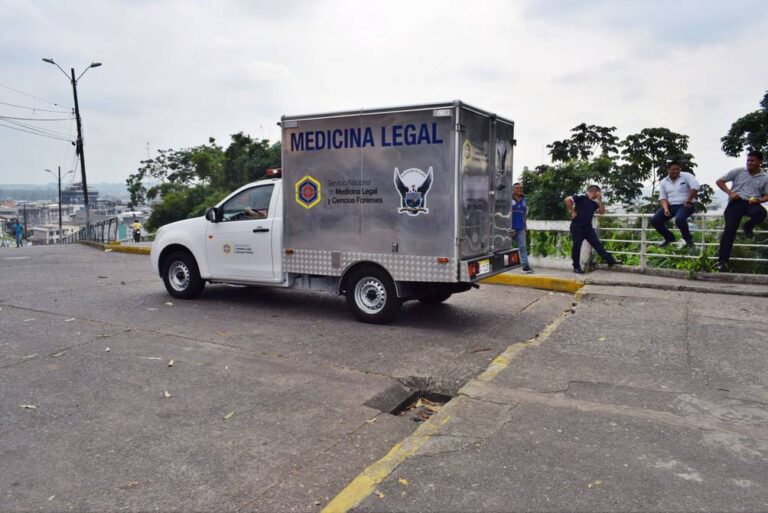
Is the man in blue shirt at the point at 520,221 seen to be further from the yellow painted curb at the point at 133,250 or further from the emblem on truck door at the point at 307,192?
the yellow painted curb at the point at 133,250

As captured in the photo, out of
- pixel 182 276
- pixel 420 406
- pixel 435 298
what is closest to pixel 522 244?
pixel 435 298

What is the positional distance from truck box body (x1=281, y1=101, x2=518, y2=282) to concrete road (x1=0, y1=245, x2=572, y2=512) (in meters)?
0.88

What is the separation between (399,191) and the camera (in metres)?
7.01

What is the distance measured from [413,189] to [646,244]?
5.93 m

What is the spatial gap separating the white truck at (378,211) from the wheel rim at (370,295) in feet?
0.04

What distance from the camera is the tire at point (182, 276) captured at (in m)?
8.95

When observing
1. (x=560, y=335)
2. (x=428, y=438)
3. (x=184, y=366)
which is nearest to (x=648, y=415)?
(x=428, y=438)

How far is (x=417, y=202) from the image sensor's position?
6.90m

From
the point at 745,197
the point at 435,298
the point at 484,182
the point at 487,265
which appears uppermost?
the point at 484,182

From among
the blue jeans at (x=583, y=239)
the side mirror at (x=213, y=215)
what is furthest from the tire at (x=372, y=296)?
the blue jeans at (x=583, y=239)

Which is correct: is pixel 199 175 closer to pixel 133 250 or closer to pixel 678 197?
pixel 133 250

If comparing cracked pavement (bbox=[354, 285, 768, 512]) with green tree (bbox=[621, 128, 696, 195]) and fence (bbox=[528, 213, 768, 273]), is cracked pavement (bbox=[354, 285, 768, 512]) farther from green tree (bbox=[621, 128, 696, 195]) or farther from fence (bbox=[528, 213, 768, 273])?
green tree (bbox=[621, 128, 696, 195])

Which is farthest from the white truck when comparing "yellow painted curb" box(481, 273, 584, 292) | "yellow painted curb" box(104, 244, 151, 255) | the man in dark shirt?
"yellow painted curb" box(104, 244, 151, 255)

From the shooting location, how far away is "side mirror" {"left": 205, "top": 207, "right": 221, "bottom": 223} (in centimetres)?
854
